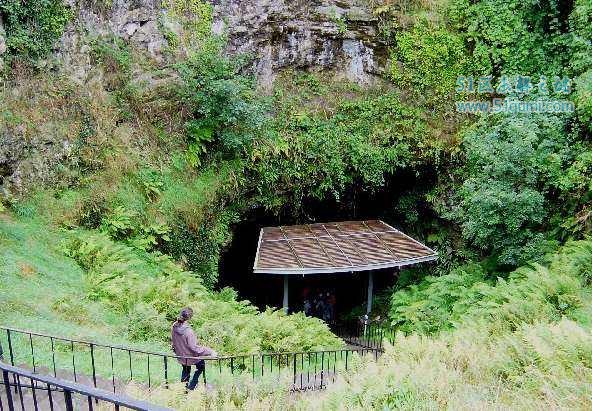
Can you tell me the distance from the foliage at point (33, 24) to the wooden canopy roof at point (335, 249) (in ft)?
26.6

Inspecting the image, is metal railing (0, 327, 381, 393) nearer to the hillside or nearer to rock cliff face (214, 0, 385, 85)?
the hillside

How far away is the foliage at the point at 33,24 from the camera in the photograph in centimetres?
1324

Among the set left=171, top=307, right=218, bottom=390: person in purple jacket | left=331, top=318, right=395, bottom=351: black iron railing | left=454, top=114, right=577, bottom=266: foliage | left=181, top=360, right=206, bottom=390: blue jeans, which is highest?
left=454, top=114, right=577, bottom=266: foliage

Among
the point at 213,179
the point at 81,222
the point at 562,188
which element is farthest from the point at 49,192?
the point at 562,188

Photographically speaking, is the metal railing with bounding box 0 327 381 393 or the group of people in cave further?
the group of people in cave

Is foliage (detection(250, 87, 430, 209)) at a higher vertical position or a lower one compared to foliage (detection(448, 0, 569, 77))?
lower

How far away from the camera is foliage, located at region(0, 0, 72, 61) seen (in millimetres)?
13242

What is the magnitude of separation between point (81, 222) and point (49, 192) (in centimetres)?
110

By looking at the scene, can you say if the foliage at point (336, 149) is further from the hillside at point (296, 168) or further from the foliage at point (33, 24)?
the foliage at point (33, 24)

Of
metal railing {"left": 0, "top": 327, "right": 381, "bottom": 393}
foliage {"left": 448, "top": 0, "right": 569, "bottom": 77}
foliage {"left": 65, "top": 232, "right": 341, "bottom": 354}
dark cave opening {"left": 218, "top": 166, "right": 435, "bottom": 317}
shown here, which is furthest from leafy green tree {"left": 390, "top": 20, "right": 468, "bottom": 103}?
metal railing {"left": 0, "top": 327, "right": 381, "bottom": 393}

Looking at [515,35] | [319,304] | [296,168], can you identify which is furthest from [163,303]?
[515,35]

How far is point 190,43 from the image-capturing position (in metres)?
16.5

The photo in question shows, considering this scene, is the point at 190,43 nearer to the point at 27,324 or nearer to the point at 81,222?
the point at 81,222

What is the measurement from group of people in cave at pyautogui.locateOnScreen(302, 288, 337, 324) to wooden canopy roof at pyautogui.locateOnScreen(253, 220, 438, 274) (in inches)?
96.7
